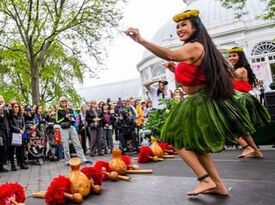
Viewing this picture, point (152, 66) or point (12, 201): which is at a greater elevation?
point (152, 66)

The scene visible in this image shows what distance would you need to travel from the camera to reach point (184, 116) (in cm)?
348

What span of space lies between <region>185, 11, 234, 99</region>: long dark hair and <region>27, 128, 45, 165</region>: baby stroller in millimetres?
6716

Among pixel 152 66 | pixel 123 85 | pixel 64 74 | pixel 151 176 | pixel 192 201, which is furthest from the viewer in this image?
pixel 123 85

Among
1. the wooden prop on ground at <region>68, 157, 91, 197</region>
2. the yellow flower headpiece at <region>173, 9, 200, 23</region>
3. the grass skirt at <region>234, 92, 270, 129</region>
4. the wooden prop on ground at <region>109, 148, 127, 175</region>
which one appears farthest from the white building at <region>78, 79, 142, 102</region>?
the yellow flower headpiece at <region>173, 9, 200, 23</region>

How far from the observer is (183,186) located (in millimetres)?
4086

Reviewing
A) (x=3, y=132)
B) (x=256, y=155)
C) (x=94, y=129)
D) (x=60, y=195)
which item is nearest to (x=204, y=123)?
(x=60, y=195)

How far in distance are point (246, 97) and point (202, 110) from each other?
252cm

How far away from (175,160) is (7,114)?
13.5ft

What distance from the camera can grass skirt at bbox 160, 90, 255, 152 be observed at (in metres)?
3.36

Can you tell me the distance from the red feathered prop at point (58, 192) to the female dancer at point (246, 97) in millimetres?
2988

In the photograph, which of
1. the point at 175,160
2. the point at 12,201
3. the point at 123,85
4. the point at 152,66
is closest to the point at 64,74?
the point at 152,66

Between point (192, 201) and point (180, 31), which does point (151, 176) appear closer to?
point (192, 201)

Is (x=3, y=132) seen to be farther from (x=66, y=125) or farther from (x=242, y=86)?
(x=242, y=86)

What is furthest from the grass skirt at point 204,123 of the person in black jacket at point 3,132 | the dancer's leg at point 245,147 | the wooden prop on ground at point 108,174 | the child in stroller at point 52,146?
the child in stroller at point 52,146
